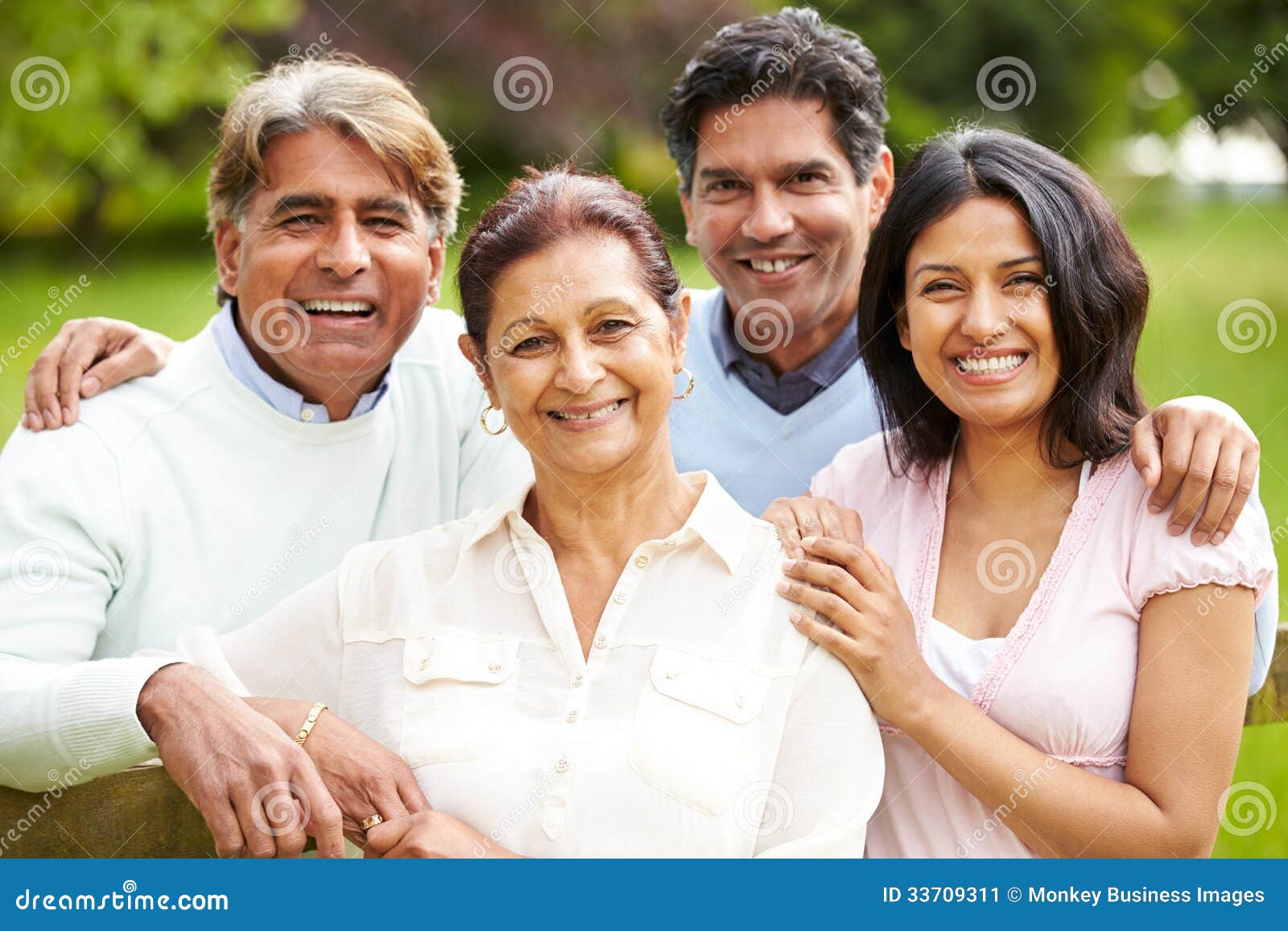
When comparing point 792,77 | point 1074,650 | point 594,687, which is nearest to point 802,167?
point 792,77

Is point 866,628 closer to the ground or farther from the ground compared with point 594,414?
closer to the ground

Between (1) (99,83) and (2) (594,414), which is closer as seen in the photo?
(2) (594,414)

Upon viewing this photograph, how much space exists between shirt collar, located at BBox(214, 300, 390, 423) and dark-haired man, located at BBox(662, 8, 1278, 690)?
3.42ft

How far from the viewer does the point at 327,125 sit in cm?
345

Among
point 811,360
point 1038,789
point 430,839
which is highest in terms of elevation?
point 811,360

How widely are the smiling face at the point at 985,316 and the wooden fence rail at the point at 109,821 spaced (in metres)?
1.73

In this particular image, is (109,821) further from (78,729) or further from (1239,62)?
(1239,62)

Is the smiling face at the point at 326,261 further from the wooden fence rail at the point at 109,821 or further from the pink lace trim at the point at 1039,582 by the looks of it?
the pink lace trim at the point at 1039,582

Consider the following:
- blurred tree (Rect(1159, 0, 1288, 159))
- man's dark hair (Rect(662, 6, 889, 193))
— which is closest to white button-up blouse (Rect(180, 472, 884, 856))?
man's dark hair (Rect(662, 6, 889, 193))

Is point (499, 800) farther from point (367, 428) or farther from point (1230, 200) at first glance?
point (1230, 200)

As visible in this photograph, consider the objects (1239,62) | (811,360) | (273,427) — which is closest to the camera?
(273,427)

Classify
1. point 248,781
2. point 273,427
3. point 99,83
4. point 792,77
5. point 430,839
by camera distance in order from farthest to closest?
Result: point 99,83 → point 792,77 → point 273,427 → point 248,781 → point 430,839

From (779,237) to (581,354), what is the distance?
4.95 feet
